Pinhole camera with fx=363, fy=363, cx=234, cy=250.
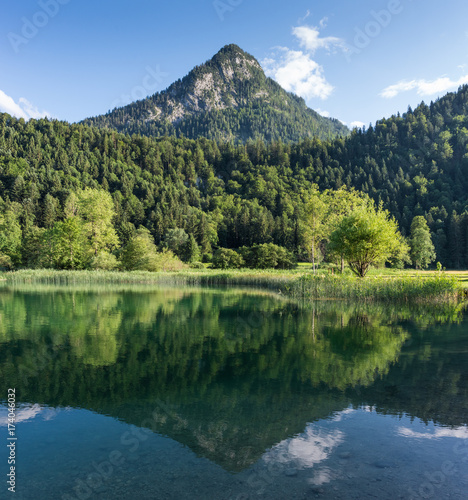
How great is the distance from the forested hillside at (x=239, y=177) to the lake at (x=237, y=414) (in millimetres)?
94599

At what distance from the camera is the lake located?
5918 millimetres

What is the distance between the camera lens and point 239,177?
600ft

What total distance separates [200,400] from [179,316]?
14.4m

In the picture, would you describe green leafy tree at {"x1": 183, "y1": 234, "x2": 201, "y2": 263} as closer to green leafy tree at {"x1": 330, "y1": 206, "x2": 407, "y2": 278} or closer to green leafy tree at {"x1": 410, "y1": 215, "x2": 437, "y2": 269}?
green leafy tree at {"x1": 410, "y1": 215, "x2": 437, "y2": 269}

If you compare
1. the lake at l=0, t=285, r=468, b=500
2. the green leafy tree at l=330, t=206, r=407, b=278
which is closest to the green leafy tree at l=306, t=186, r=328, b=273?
the green leafy tree at l=330, t=206, r=407, b=278

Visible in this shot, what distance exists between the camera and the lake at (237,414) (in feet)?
19.4

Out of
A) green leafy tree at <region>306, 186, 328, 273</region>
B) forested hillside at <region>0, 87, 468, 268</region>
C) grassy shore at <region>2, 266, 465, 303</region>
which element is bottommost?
grassy shore at <region>2, 266, 465, 303</region>

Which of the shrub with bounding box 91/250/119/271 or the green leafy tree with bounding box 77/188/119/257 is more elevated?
the green leafy tree with bounding box 77/188/119/257

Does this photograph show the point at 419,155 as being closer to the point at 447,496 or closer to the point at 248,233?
the point at 248,233

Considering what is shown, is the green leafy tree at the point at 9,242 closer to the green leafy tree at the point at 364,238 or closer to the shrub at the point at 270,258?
the shrub at the point at 270,258

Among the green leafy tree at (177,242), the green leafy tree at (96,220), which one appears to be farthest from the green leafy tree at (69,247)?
the green leafy tree at (177,242)

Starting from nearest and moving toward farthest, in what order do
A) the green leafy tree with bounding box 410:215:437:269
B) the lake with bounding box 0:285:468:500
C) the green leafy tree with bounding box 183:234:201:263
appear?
the lake with bounding box 0:285:468:500
the green leafy tree with bounding box 410:215:437:269
the green leafy tree with bounding box 183:234:201:263

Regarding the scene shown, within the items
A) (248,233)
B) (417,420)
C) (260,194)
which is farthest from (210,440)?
(260,194)

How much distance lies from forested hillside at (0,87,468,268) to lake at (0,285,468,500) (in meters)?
94.6
